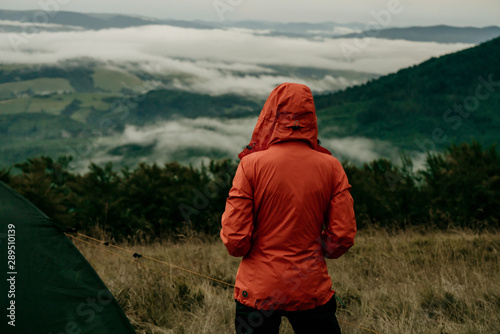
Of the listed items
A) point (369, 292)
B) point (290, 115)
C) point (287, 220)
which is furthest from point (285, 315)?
point (369, 292)

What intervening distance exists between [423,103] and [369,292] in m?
145

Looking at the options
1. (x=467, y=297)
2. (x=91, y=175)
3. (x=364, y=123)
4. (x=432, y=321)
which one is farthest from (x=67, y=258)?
(x=364, y=123)

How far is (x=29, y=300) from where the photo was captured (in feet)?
10.3

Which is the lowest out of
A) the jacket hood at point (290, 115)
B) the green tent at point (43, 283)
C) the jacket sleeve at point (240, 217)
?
the green tent at point (43, 283)

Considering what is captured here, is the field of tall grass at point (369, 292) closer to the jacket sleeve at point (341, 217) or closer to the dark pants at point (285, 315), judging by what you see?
the dark pants at point (285, 315)

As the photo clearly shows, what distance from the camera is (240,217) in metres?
2.26

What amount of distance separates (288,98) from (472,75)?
5759 inches

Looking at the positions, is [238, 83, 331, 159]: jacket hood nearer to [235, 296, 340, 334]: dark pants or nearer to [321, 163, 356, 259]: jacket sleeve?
[321, 163, 356, 259]: jacket sleeve

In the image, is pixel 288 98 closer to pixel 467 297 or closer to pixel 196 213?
pixel 467 297

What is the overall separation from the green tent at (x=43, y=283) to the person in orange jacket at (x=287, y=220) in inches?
60.8

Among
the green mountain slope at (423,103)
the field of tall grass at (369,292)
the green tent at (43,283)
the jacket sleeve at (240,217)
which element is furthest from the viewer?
the green mountain slope at (423,103)

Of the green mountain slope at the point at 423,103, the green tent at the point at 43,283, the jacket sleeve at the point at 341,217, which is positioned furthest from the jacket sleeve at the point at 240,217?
the green mountain slope at the point at 423,103

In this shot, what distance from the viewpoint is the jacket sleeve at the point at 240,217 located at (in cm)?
226

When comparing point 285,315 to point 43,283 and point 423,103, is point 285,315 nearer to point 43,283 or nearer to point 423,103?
point 43,283
